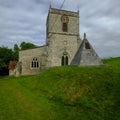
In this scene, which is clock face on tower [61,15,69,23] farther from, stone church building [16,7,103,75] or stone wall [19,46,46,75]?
stone wall [19,46,46,75]

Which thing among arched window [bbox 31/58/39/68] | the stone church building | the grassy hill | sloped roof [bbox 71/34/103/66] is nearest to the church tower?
the stone church building

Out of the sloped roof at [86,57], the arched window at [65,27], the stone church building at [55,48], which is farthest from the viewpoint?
the arched window at [65,27]

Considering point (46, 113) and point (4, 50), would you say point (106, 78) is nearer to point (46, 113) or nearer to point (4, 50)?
point (46, 113)

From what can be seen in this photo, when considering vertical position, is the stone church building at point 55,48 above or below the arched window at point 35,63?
above

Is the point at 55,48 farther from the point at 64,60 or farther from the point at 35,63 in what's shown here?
the point at 35,63

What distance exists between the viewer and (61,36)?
110 ft

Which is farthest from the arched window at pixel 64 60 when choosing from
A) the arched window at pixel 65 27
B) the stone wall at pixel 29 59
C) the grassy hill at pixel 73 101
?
the grassy hill at pixel 73 101

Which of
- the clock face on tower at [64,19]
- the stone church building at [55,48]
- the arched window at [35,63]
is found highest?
the clock face on tower at [64,19]

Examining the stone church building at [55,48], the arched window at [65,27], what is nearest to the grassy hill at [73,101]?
the stone church building at [55,48]

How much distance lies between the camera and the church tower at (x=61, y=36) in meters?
33.0

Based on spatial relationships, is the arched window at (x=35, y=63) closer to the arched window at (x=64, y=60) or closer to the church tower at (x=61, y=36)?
the church tower at (x=61, y=36)

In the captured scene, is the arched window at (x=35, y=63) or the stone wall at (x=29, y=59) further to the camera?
the arched window at (x=35, y=63)

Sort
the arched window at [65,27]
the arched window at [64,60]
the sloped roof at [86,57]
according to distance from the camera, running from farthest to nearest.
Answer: the arched window at [65,27] → the arched window at [64,60] → the sloped roof at [86,57]

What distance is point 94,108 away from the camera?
31.0ft
